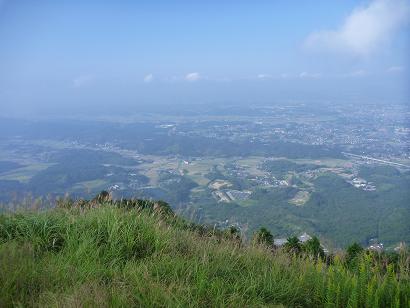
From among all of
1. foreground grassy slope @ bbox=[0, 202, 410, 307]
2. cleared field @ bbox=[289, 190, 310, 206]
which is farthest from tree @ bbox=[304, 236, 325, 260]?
cleared field @ bbox=[289, 190, 310, 206]

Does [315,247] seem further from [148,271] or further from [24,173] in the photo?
[24,173]

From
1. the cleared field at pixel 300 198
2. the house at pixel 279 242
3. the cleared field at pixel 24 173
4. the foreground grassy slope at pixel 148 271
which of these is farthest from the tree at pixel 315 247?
the cleared field at pixel 24 173

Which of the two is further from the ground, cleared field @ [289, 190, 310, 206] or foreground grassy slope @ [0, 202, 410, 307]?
foreground grassy slope @ [0, 202, 410, 307]

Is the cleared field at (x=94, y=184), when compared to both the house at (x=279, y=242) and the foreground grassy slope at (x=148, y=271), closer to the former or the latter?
the house at (x=279, y=242)

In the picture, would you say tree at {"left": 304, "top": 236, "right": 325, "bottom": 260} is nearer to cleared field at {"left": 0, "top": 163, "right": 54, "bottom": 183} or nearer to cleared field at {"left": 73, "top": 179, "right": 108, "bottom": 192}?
cleared field at {"left": 73, "top": 179, "right": 108, "bottom": 192}

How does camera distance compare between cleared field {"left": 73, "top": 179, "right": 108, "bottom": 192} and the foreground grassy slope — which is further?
cleared field {"left": 73, "top": 179, "right": 108, "bottom": 192}

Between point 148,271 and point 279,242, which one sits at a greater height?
point 148,271

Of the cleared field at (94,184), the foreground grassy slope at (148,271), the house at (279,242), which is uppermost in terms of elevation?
the foreground grassy slope at (148,271)

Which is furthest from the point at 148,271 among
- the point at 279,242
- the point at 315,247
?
the point at 279,242

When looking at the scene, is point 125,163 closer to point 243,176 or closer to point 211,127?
point 243,176
